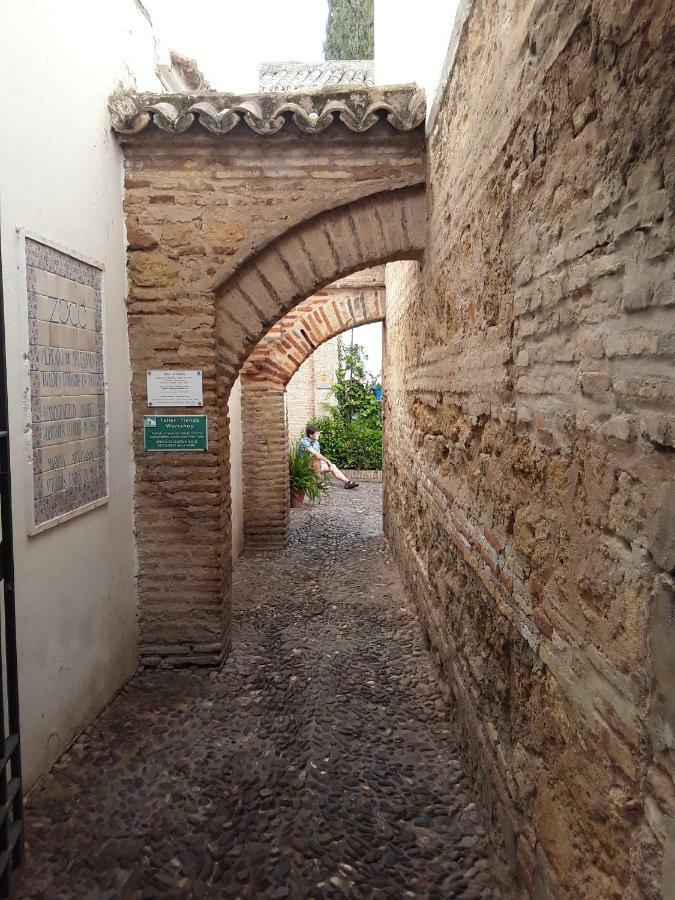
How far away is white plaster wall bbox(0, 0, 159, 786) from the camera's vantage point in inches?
110

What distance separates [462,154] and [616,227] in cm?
181

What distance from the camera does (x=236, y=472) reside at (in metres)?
7.22

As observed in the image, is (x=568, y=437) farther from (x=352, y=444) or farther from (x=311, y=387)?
(x=311, y=387)

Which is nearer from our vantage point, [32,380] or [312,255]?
[32,380]

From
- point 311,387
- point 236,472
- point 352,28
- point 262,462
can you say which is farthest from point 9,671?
point 352,28

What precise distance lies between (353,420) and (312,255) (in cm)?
998

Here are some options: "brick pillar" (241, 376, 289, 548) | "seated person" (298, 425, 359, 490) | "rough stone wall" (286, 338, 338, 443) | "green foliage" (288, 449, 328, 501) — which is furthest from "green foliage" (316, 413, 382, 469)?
"brick pillar" (241, 376, 289, 548)

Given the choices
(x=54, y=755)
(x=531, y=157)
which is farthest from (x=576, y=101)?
(x=54, y=755)

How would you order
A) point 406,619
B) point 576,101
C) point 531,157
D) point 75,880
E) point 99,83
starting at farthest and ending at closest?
point 406,619 < point 99,83 < point 75,880 < point 531,157 < point 576,101

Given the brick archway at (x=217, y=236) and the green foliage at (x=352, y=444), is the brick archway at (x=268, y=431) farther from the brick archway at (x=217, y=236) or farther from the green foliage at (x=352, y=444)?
the green foliage at (x=352, y=444)

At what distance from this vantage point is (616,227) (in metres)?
1.45

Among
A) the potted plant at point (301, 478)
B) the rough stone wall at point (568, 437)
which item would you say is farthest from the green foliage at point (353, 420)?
the rough stone wall at point (568, 437)

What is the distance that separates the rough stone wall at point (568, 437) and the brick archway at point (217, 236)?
1.02 meters

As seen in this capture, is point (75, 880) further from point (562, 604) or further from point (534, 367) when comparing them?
point (534, 367)
